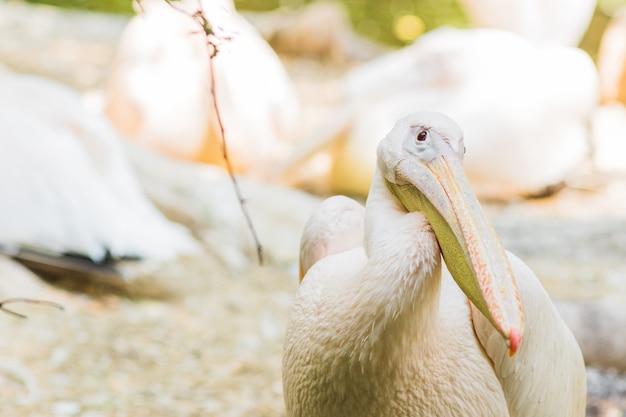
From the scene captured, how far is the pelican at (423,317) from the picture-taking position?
1.14m

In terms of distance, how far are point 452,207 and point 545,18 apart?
392 cm

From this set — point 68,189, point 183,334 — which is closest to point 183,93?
point 68,189

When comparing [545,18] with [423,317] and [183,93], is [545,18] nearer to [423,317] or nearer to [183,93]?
[183,93]

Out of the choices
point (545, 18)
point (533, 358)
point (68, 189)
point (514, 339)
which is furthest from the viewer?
point (545, 18)

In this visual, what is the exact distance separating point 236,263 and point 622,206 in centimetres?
214

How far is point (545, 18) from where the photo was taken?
4.71m

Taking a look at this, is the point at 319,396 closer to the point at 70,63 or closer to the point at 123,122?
the point at 123,122

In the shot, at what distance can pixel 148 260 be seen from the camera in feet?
8.85

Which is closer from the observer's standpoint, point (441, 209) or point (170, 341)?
point (441, 209)

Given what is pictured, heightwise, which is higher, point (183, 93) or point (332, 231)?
point (332, 231)

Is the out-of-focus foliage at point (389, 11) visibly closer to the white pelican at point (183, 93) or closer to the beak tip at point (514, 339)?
the white pelican at point (183, 93)

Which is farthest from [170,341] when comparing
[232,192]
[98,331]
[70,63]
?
[70,63]

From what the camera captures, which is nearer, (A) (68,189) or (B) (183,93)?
(A) (68,189)

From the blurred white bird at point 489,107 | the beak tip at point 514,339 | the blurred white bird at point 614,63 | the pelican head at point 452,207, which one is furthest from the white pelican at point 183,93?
the beak tip at point 514,339
